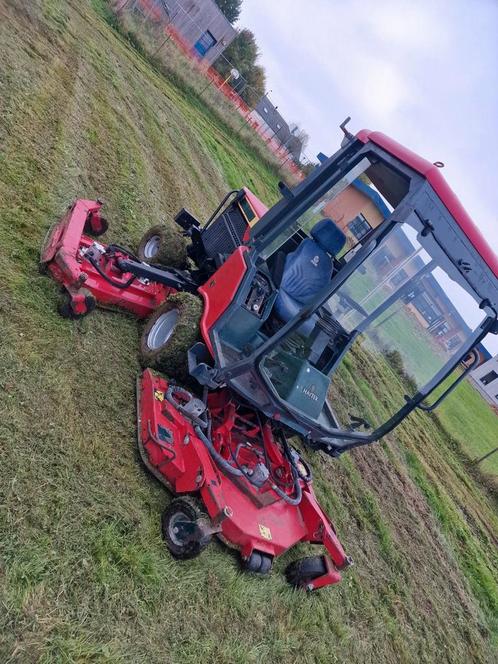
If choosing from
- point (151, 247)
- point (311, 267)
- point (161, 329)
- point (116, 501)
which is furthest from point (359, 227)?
point (116, 501)

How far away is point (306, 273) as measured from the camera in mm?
4328

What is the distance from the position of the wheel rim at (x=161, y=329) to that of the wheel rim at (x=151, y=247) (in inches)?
50.1

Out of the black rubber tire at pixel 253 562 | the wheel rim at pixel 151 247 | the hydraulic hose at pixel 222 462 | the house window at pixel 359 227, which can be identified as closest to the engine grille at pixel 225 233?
the wheel rim at pixel 151 247

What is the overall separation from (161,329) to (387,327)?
1996 millimetres

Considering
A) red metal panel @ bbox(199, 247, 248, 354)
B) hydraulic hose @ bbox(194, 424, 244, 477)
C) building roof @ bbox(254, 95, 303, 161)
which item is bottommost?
hydraulic hose @ bbox(194, 424, 244, 477)

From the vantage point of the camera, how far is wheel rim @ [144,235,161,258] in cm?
562

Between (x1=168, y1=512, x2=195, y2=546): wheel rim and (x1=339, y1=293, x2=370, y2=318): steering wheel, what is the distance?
182 cm

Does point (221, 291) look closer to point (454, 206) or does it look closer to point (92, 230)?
point (92, 230)

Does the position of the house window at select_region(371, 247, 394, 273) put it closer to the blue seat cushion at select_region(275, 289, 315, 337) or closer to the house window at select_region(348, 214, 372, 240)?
the house window at select_region(348, 214, 372, 240)

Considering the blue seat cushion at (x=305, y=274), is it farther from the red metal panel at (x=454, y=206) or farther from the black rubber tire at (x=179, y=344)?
the red metal panel at (x=454, y=206)

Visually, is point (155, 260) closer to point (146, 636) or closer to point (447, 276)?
point (447, 276)

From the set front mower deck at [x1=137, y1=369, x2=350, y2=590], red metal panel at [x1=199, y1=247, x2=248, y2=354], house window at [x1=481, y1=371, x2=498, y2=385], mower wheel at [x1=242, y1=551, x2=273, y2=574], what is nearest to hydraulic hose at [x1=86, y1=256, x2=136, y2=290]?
red metal panel at [x1=199, y1=247, x2=248, y2=354]

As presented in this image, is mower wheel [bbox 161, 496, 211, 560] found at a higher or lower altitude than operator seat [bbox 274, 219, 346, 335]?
lower

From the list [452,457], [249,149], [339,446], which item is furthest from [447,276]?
[249,149]
